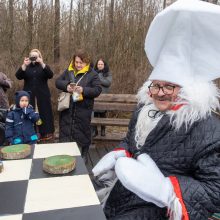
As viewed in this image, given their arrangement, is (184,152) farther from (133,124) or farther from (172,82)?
(133,124)

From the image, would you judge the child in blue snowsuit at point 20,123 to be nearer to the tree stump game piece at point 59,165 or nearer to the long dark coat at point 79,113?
the long dark coat at point 79,113

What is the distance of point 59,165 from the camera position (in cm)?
155

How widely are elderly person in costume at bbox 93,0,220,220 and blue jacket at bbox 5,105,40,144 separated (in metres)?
1.88

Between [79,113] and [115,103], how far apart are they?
4.81 ft

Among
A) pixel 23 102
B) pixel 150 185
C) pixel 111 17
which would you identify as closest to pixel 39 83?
pixel 23 102

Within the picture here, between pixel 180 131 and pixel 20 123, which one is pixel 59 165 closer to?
pixel 180 131

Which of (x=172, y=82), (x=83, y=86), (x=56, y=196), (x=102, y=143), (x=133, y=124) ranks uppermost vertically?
(x=172, y=82)

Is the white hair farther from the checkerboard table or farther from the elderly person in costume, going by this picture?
the checkerboard table

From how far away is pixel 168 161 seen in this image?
1424mm

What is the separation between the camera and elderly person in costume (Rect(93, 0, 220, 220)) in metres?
1.27

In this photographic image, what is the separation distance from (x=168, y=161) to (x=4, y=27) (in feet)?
20.1

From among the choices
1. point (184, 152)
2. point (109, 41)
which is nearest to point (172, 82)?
point (184, 152)

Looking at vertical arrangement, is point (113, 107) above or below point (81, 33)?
below

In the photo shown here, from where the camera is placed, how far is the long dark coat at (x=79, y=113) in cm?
337
